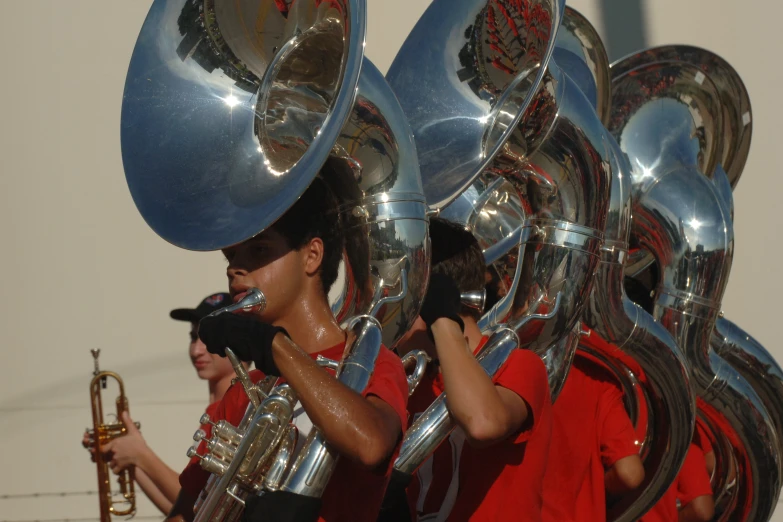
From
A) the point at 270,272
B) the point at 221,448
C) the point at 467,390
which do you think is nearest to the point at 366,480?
the point at 221,448

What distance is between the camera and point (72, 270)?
571 cm

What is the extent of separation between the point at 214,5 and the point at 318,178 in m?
0.51

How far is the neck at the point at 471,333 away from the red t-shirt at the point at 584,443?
1.57 feet

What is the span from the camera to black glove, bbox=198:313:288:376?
1.96 meters

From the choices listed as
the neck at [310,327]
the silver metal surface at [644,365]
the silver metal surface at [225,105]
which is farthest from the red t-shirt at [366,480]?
the silver metal surface at [644,365]

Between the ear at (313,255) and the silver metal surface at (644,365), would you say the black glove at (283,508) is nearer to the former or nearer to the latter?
the ear at (313,255)

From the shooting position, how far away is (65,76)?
5.77m

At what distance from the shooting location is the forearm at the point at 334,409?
6.37ft

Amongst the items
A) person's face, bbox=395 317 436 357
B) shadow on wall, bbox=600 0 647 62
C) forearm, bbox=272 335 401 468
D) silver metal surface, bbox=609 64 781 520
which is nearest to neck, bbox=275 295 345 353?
forearm, bbox=272 335 401 468

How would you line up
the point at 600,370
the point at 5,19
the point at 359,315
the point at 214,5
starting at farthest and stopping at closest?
the point at 5,19 → the point at 600,370 → the point at 214,5 → the point at 359,315

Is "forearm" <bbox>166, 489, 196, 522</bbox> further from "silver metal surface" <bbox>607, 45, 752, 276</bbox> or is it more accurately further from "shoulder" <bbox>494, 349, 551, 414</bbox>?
"silver metal surface" <bbox>607, 45, 752, 276</bbox>

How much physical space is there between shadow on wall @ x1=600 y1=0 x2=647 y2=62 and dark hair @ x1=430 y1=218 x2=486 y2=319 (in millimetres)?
4416

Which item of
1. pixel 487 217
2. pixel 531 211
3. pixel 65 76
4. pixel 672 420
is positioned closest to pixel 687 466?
pixel 672 420

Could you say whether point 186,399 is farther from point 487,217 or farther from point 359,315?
point 359,315
